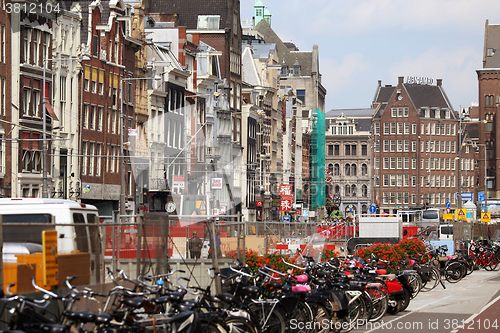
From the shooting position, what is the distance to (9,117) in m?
41.9

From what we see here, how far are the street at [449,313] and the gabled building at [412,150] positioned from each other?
408 feet

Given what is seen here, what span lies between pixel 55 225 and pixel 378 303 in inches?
330

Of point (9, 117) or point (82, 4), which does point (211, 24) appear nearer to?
point (82, 4)

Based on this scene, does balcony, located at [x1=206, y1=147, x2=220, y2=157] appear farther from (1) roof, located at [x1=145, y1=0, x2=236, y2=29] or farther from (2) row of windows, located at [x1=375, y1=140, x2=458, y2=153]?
(2) row of windows, located at [x1=375, y1=140, x2=458, y2=153]

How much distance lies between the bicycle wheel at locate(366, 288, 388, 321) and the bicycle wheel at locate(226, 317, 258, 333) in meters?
5.76

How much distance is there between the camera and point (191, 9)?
274 ft

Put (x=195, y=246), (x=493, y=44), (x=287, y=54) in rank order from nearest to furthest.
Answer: (x=195, y=246) < (x=287, y=54) < (x=493, y=44)

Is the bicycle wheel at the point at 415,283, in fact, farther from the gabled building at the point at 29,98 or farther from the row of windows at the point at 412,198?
the row of windows at the point at 412,198

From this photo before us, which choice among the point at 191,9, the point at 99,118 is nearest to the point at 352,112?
the point at 191,9

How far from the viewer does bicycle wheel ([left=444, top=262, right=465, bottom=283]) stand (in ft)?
96.5

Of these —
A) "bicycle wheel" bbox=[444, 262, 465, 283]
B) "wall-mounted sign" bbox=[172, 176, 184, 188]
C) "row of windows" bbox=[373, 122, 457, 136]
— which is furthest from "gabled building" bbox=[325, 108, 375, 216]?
"bicycle wheel" bbox=[444, 262, 465, 283]

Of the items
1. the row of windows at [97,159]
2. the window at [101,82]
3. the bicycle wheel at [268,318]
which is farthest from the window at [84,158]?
the bicycle wheel at [268,318]

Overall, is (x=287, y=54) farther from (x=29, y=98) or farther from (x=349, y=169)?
(x=29, y=98)

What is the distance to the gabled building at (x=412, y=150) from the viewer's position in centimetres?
15000
